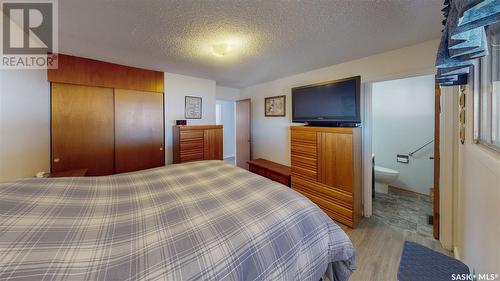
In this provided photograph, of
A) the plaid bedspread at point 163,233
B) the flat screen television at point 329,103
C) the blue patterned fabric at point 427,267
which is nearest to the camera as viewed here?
the plaid bedspread at point 163,233

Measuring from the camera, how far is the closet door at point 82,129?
7.95 ft

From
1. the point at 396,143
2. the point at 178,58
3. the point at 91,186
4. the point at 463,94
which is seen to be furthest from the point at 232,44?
the point at 396,143

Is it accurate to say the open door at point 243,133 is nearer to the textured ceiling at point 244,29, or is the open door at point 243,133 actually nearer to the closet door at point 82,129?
the textured ceiling at point 244,29

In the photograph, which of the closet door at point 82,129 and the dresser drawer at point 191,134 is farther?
the dresser drawer at point 191,134

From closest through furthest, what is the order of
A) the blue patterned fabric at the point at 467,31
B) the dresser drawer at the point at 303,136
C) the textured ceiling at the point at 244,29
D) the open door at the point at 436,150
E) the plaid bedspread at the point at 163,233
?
the blue patterned fabric at the point at 467,31 < the plaid bedspread at the point at 163,233 < the textured ceiling at the point at 244,29 < the open door at the point at 436,150 < the dresser drawer at the point at 303,136

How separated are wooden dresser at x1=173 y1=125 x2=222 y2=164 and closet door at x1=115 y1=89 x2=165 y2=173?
0.32m

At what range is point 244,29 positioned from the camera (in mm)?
1805

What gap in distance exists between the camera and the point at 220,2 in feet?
4.63

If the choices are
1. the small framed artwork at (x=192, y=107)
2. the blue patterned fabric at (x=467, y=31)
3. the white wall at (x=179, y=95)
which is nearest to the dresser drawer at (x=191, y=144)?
the white wall at (x=179, y=95)

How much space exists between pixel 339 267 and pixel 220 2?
2.07 meters

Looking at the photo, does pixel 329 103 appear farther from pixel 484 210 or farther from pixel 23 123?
pixel 23 123

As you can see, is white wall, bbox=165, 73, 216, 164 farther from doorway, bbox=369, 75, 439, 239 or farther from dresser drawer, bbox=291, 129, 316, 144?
doorway, bbox=369, 75, 439, 239

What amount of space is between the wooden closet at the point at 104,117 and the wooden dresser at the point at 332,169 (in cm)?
244

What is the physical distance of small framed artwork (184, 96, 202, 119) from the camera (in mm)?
3545
